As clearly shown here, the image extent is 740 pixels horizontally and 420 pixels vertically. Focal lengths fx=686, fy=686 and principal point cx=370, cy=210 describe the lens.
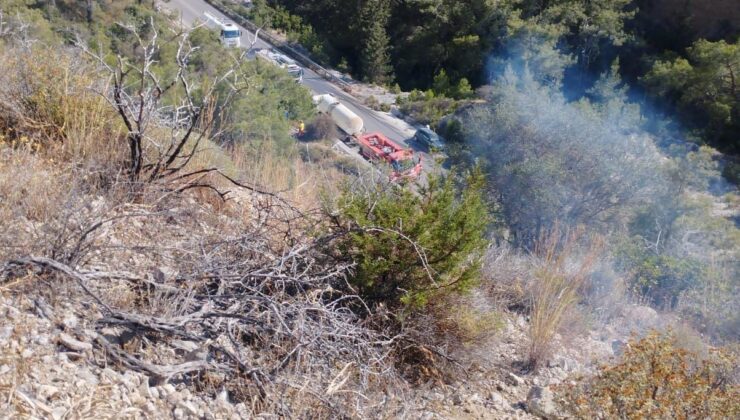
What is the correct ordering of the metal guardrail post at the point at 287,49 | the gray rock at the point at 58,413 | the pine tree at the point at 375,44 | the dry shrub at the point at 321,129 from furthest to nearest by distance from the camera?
the pine tree at the point at 375,44 → the metal guardrail post at the point at 287,49 → the dry shrub at the point at 321,129 → the gray rock at the point at 58,413

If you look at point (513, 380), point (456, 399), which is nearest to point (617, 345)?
point (513, 380)

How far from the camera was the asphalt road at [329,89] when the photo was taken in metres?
25.6

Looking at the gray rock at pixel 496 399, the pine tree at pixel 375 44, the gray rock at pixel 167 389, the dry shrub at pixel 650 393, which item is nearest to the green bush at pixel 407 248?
the gray rock at pixel 496 399

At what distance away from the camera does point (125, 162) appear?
445 cm

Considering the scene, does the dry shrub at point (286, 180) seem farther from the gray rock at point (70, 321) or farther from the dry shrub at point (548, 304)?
the gray rock at point (70, 321)

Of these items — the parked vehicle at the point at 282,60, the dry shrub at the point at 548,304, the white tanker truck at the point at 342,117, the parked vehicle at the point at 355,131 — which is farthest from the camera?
the parked vehicle at the point at 282,60

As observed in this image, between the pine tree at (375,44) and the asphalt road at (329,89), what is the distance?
90.7 inches

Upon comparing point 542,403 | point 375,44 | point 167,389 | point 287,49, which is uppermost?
point 167,389

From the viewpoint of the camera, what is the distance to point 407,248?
3.91 metres

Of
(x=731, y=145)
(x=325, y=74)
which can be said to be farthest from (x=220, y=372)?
(x=325, y=74)

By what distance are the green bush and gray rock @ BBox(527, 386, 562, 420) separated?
744 millimetres

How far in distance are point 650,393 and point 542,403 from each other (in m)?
0.63

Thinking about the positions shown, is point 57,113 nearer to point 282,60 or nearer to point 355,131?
point 355,131

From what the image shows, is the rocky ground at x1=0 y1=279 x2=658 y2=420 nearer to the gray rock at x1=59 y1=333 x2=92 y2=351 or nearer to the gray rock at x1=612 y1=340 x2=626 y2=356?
the gray rock at x1=59 y1=333 x2=92 y2=351
